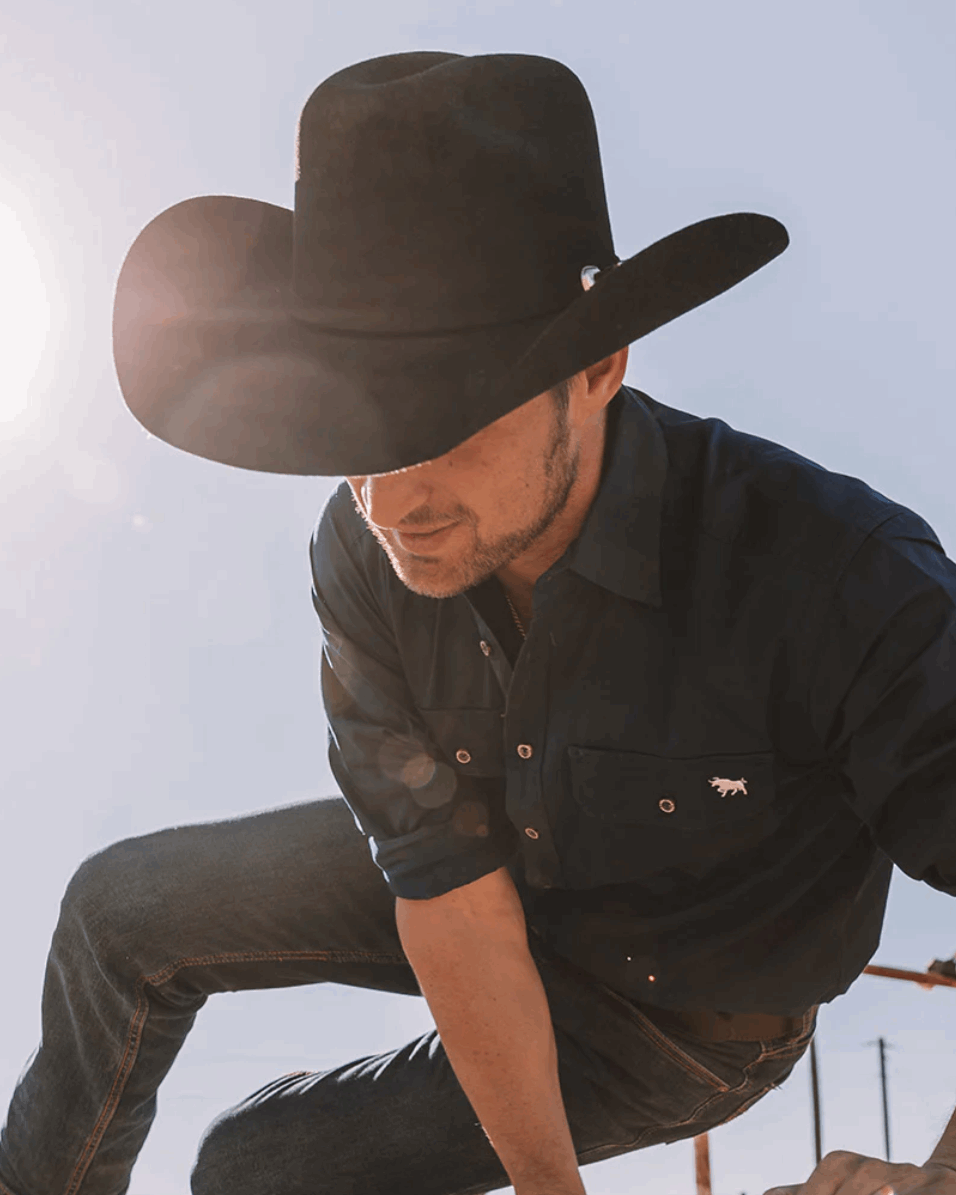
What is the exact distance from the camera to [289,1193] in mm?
3035

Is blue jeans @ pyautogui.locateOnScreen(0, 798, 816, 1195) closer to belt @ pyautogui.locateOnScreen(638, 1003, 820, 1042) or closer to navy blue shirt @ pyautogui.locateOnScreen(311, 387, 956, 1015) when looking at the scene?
belt @ pyautogui.locateOnScreen(638, 1003, 820, 1042)

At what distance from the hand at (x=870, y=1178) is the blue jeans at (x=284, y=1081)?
0.99 m

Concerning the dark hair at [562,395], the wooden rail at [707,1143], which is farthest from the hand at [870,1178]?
the wooden rail at [707,1143]

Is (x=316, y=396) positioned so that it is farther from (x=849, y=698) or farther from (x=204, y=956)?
(x=204, y=956)

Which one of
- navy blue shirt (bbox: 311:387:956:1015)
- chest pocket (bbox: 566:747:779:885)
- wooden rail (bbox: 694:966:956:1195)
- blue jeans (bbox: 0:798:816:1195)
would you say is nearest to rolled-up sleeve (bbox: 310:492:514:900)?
navy blue shirt (bbox: 311:387:956:1015)

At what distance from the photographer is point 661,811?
2.57 metres

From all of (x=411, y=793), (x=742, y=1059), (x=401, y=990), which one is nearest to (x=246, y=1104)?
(x=401, y=990)

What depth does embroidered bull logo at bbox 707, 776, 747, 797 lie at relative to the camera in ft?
8.14

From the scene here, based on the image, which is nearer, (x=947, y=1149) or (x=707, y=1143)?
(x=947, y=1149)

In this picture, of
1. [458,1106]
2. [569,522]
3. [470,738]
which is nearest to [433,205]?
[569,522]

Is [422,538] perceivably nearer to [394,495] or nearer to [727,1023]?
[394,495]

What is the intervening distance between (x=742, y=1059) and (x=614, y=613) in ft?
3.95

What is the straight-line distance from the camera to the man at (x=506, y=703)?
6.64ft

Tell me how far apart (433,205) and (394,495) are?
0.50 meters
